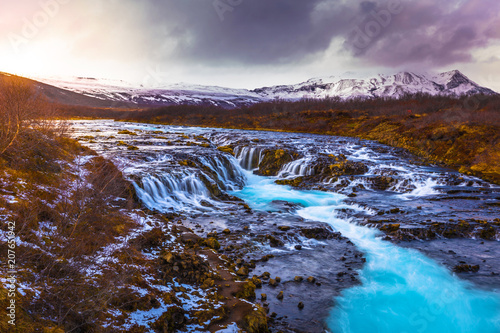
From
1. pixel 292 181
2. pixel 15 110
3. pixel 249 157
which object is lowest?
pixel 292 181

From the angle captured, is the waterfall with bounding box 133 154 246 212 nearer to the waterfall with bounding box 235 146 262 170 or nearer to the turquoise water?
the waterfall with bounding box 235 146 262 170

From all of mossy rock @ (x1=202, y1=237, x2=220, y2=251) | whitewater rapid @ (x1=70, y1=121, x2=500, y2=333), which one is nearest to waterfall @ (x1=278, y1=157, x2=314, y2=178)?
whitewater rapid @ (x1=70, y1=121, x2=500, y2=333)

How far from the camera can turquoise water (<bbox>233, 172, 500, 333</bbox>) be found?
641cm

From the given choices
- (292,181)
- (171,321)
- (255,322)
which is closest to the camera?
(171,321)

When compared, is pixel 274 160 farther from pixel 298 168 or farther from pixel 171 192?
pixel 171 192

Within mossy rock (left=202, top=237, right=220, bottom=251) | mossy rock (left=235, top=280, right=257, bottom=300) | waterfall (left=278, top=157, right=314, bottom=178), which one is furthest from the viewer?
waterfall (left=278, top=157, right=314, bottom=178)

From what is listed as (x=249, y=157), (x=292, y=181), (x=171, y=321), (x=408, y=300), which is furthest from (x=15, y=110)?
(x=249, y=157)

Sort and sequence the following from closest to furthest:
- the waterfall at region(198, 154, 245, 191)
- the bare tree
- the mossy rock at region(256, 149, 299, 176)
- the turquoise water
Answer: the turquoise water, the bare tree, the waterfall at region(198, 154, 245, 191), the mossy rock at region(256, 149, 299, 176)

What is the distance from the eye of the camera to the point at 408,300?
7.26 metres

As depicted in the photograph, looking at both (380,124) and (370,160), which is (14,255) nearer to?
(370,160)

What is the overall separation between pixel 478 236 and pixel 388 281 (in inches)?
195

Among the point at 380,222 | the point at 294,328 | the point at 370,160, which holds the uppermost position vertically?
the point at 370,160

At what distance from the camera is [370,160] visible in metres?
23.9

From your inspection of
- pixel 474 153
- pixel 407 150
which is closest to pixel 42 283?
pixel 474 153
